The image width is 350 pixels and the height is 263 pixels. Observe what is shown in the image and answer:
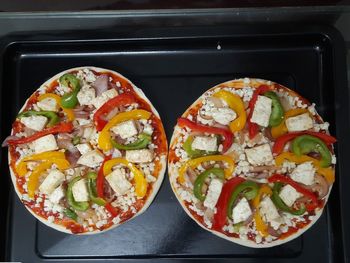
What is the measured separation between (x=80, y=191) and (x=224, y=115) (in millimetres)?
776

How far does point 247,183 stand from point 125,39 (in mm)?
955

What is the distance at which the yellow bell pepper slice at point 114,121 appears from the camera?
8.49 ft

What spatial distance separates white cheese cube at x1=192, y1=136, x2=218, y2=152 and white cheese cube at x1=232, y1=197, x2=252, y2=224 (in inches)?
11.3

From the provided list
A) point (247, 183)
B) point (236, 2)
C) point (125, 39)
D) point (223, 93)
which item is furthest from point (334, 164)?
point (125, 39)

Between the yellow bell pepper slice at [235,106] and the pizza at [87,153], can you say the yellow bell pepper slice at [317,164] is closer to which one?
the yellow bell pepper slice at [235,106]

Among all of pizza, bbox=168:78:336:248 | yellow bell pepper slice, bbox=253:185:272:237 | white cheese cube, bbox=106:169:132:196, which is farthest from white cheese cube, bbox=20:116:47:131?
yellow bell pepper slice, bbox=253:185:272:237

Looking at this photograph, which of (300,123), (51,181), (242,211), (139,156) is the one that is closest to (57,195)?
(51,181)

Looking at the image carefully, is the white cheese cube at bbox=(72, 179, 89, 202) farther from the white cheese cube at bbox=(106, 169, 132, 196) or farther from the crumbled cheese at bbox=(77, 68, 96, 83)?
the crumbled cheese at bbox=(77, 68, 96, 83)

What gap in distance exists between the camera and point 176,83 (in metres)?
2.78

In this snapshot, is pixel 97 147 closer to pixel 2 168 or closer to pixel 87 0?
pixel 2 168

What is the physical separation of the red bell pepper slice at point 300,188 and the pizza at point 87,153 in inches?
21.4

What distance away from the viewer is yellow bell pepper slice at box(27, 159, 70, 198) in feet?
8.46

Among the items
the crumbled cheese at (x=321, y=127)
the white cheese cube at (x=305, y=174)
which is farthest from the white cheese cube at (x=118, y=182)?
the crumbled cheese at (x=321, y=127)

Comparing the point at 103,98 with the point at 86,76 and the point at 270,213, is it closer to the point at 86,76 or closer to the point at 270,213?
the point at 86,76
